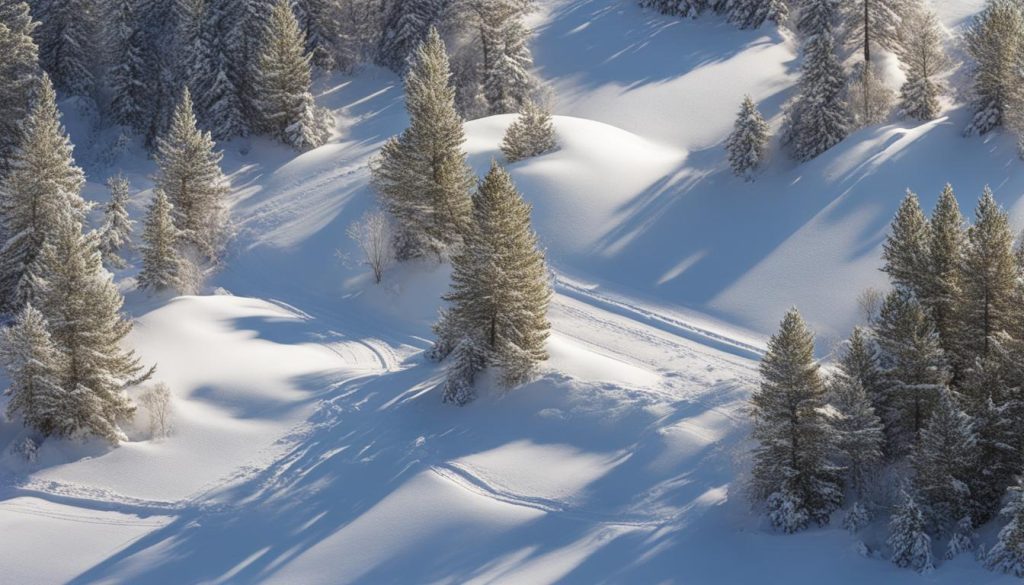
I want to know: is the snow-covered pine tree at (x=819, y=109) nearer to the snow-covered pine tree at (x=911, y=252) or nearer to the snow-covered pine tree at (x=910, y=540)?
the snow-covered pine tree at (x=911, y=252)

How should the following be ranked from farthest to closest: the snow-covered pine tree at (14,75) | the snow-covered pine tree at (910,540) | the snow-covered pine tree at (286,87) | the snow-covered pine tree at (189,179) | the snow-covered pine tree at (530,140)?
1. the snow-covered pine tree at (286,87)
2. the snow-covered pine tree at (14,75)
3. the snow-covered pine tree at (530,140)
4. the snow-covered pine tree at (189,179)
5. the snow-covered pine tree at (910,540)

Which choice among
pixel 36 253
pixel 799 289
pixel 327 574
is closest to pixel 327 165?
pixel 36 253

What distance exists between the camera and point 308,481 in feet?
123

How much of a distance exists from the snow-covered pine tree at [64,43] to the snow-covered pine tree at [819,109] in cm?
4735

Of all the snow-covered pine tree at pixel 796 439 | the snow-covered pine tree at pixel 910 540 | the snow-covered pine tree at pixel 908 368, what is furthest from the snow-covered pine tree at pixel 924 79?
the snow-covered pine tree at pixel 910 540

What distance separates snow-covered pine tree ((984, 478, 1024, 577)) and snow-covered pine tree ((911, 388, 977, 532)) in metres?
1.85

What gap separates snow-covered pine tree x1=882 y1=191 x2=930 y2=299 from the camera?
1406 inches

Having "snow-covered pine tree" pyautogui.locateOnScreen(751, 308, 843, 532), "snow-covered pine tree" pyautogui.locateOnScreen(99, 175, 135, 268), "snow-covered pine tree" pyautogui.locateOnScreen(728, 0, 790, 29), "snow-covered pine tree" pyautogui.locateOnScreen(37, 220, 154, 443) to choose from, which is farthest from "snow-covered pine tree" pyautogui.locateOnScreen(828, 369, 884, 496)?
"snow-covered pine tree" pyautogui.locateOnScreen(728, 0, 790, 29)

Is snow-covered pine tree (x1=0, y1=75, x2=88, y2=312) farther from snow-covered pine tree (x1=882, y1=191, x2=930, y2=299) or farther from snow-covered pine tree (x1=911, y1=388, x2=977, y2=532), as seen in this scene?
snow-covered pine tree (x1=911, y1=388, x2=977, y2=532)

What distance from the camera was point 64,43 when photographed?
6988cm

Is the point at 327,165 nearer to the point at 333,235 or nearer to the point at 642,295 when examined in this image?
the point at 333,235

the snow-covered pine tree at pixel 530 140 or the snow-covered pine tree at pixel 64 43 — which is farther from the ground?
the snow-covered pine tree at pixel 64 43

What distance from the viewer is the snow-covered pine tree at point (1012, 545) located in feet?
92.0

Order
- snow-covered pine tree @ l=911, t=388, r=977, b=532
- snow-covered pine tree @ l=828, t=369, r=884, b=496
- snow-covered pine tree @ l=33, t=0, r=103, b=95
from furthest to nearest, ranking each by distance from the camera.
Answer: snow-covered pine tree @ l=33, t=0, r=103, b=95, snow-covered pine tree @ l=828, t=369, r=884, b=496, snow-covered pine tree @ l=911, t=388, r=977, b=532
